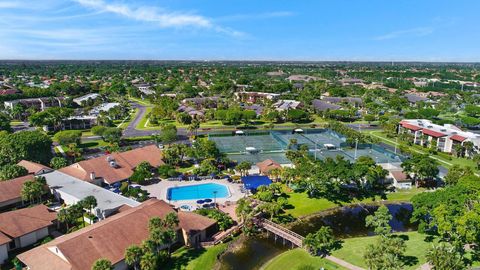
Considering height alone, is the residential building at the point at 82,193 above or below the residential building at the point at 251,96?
below

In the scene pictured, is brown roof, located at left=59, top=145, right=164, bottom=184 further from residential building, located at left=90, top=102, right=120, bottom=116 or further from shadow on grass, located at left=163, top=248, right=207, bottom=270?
residential building, located at left=90, top=102, right=120, bottom=116

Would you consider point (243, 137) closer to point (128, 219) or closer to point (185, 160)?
point (185, 160)

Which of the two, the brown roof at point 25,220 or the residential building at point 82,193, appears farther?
the residential building at point 82,193

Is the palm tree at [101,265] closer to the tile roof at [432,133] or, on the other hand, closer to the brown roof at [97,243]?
the brown roof at [97,243]

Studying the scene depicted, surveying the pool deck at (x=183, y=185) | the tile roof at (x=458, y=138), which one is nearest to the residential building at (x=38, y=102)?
the pool deck at (x=183, y=185)

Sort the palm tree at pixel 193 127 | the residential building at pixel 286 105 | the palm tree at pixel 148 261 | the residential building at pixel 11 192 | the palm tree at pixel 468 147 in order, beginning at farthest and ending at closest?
1. the residential building at pixel 286 105
2. the palm tree at pixel 193 127
3. the palm tree at pixel 468 147
4. the residential building at pixel 11 192
5. the palm tree at pixel 148 261

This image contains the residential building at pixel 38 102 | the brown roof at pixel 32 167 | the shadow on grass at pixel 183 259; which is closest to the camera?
the shadow on grass at pixel 183 259

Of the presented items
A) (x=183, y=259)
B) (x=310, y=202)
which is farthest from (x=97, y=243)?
(x=310, y=202)

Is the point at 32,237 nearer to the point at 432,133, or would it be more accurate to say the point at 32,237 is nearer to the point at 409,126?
the point at 432,133
